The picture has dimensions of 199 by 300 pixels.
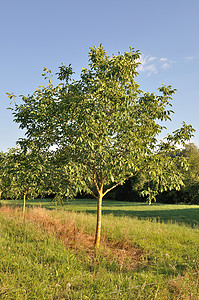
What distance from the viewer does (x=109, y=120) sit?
24.9 feet

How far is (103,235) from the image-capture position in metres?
9.34

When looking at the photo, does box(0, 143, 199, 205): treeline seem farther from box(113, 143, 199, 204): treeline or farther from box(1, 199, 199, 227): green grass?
box(1, 199, 199, 227): green grass

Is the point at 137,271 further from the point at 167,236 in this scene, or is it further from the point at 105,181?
the point at 167,236

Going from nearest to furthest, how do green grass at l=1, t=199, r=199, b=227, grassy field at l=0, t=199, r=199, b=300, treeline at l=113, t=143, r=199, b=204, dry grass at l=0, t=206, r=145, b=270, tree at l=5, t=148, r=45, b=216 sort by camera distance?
grassy field at l=0, t=199, r=199, b=300 < tree at l=5, t=148, r=45, b=216 < dry grass at l=0, t=206, r=145, b=270 < green grass at l=1, t=199, r=199, b=227 < treeline at l=113, t=143, r=199, b=204

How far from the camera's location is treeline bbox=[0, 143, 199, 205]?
682cm

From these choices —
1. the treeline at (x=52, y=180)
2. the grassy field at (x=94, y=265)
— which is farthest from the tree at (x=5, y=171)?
the grassy field at (x=94, y=265)

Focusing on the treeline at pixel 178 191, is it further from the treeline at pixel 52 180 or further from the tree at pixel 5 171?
the tree at pixel 5 171

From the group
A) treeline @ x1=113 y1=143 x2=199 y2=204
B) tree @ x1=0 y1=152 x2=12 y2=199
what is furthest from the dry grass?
treeline @ x1=113 y1=143 x2=199 y2=204

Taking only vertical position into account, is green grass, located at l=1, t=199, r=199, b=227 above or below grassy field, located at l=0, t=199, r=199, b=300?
below

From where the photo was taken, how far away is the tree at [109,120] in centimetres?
682

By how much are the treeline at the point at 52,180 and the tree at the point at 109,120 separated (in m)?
0.51

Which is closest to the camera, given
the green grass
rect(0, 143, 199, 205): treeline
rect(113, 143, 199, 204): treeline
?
rect(0, 143, 199, 205): treeline

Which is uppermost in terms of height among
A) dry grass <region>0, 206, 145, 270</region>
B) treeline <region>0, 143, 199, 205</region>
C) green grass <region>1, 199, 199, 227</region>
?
treeline <region>0, 143, 199, 205</region>

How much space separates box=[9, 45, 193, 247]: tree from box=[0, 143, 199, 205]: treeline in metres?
0.51
